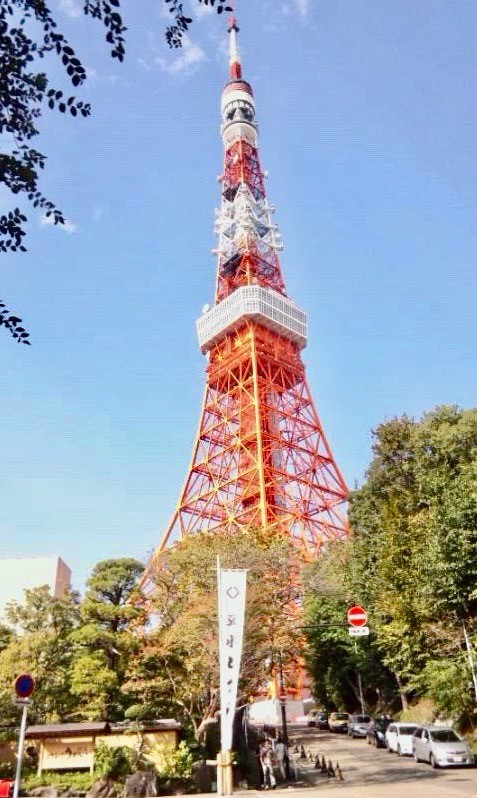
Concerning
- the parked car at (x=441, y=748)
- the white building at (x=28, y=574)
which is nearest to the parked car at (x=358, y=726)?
the parked car at (x=441, y=748)

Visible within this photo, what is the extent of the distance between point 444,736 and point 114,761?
915cm

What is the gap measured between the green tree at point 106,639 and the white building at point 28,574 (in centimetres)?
1993

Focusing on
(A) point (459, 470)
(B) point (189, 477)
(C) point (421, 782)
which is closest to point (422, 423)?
(A) point (459, 470)

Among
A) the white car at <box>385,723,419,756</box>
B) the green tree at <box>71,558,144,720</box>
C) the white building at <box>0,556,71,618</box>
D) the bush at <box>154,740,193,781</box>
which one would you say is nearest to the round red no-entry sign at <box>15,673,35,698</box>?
the bush at <box>154,740,193,781</box>

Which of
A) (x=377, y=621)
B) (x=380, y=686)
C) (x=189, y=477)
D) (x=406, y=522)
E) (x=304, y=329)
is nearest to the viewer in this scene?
(x=406, y=522)

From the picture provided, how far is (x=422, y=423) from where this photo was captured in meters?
25.7

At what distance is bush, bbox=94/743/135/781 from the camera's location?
49.9 feet

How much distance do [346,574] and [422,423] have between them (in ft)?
28.2

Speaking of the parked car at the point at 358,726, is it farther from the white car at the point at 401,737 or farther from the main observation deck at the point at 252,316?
the main observation deck at the point at 252,316

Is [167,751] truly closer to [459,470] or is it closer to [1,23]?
[459,470]

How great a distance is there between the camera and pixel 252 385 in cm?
4522

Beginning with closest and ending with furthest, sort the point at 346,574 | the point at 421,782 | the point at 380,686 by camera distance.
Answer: the point at 421,782, the point at 346,574, the point at 380,686

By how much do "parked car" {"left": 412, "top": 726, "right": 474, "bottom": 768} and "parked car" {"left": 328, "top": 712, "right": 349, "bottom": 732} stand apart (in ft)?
47.0

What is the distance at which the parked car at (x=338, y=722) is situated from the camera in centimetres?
3109
